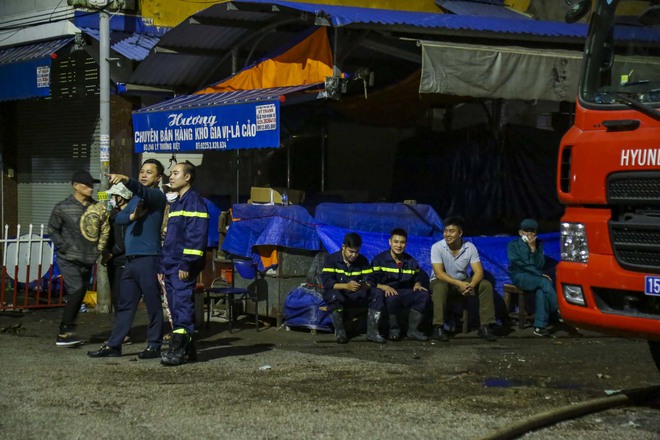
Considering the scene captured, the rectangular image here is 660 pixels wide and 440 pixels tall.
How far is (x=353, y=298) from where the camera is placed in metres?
11.6

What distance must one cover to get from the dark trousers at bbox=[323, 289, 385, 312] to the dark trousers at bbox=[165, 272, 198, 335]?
2.32 m

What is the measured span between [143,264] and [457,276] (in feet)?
12.9

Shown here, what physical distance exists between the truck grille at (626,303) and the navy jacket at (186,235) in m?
3.73

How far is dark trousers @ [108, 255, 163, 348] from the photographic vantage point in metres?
9.90

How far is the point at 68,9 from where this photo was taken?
15969mm

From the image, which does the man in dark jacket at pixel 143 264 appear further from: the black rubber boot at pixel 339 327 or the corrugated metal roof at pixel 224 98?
the corrugated metal roof at pixel 224 98

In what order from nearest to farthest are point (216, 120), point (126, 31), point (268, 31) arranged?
point (216, 120) < point (268, 31) < point (126, 31)

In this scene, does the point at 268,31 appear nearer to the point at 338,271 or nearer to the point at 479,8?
the point at 338,271

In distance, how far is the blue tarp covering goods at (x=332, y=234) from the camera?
12.2 m

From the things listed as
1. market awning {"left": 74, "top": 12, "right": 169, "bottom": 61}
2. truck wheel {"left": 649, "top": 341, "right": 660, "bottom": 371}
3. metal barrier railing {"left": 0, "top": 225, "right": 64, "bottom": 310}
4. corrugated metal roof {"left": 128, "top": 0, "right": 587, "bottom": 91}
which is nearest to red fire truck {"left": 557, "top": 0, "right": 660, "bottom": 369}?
truck wheel {"left": 649, "top": 341, "right": 660, "bottom": 371}

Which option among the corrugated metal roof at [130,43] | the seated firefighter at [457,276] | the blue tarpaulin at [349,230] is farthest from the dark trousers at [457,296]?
the corrugated metal roof at [130,43]

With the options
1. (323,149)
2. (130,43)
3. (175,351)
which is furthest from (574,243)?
(130,43)

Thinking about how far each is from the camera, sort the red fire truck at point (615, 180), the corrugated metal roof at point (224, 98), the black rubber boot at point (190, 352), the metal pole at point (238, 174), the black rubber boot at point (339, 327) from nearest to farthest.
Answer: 1. the red fire truck at point (615, 180)
2. the black rubber boot at point (190, 352)
3. the black rubber boot at point (339, 327)
4. the corrugated metal roof at point (224, 98)
5. the metal pole at point (238, 174)


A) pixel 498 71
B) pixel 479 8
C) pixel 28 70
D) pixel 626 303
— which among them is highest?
pixel 479 8
